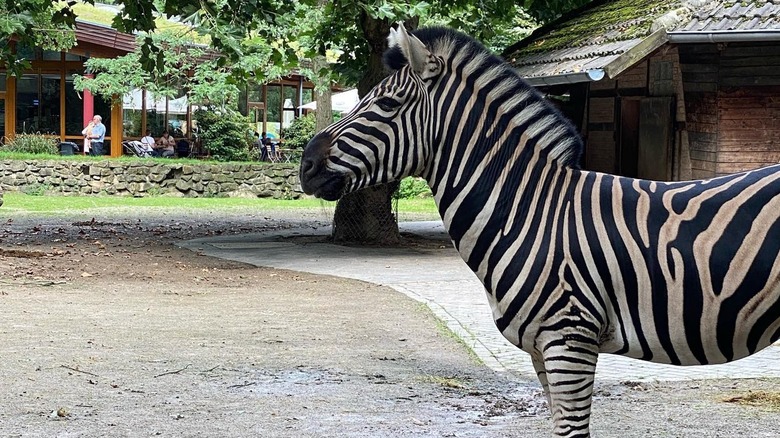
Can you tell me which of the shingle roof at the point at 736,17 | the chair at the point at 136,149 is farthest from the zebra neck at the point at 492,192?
the chair at the point at 136,149

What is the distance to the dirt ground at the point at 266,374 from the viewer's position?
6.39 meters

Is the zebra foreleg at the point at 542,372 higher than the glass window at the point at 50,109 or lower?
lower

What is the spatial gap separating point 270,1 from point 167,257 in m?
4.39

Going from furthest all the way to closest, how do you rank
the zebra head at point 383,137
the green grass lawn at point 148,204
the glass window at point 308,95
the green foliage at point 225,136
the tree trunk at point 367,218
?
the glass window at point 308,95
the green foliage at point 225,136
the green grass lawn at point 148,204
the tree trunk at point 367,218
the zebra head at point 383,137

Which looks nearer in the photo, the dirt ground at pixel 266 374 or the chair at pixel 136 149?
the dirt ground at pixel 266 374

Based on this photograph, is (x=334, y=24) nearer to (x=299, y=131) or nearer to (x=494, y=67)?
(x=494, y=67)

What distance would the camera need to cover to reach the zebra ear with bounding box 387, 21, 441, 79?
453 cm

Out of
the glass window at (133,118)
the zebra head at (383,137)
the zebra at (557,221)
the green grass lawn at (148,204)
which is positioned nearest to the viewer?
the zebra at (557,221)

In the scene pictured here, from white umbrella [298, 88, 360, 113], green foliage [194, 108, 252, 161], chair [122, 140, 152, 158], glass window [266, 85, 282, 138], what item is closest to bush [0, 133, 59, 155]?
chair [122, 140, 152, 158]

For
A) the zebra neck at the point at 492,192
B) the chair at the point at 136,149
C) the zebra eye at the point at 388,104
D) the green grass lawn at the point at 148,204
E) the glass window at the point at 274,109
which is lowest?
the green grass lawn at the point at 148,204

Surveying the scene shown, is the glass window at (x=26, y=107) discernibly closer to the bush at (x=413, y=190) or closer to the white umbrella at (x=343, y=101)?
the white umbrella at (x=343, y=101)

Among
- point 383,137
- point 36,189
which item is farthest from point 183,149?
point 383,137

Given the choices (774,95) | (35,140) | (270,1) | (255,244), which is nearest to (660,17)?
(774,95)

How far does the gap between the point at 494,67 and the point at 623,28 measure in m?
9.40
